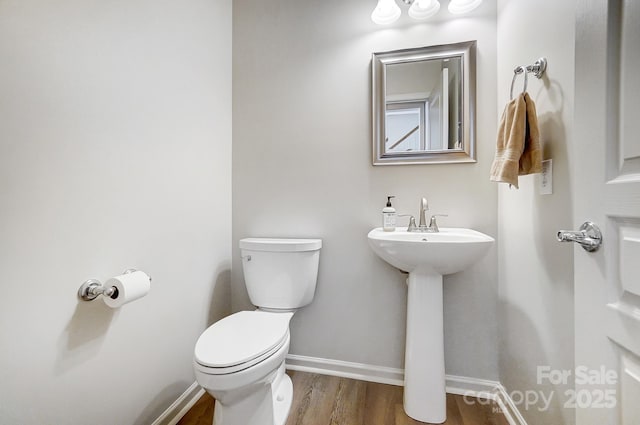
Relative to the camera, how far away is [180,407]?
126 centimetres

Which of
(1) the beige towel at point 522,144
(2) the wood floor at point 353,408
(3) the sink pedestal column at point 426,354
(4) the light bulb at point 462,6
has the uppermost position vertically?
(4) the light bulb at point 462,6

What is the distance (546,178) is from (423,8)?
1078mm

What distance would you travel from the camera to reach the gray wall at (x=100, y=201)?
28.8 inches

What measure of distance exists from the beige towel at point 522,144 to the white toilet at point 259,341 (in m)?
0.95

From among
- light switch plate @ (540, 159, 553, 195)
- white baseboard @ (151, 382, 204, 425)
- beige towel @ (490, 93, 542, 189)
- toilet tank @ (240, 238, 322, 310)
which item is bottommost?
white baseboard @ (151, 382, 204, 425)

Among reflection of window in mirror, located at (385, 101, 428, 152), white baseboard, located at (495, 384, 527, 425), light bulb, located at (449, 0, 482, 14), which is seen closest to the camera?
white baseboard, located at (495, 384, 527, 425)

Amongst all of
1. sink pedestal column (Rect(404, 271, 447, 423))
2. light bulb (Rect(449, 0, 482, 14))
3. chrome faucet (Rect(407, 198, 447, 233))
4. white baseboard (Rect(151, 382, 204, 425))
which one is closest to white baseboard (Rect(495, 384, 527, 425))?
sink pedestal column (Rect(404, 271, 447, 423))

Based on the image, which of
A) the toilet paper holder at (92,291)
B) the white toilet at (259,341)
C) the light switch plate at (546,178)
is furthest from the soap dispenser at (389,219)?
the toilet paper holder at (92,291)

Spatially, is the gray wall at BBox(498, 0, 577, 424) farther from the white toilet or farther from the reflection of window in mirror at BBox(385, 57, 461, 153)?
the white toilet

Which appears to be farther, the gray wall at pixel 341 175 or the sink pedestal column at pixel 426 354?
the gray wall at pixel 341 175

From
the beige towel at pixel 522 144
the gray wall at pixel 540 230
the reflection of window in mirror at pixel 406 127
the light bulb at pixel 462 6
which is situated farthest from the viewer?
the reflection of window in mirror at pixel 406 127

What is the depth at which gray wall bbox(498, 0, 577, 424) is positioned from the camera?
0.85 meters

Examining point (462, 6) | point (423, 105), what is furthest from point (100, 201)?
point (462, 6)

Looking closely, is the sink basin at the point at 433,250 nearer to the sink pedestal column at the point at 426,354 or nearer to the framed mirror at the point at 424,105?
the sink pedestal column at the point at 426,354
